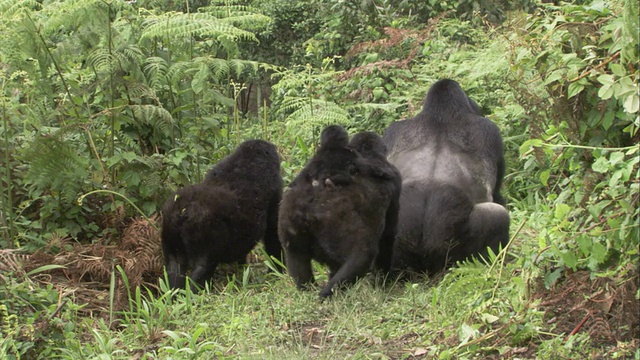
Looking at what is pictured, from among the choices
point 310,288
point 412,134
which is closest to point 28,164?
point 310,288

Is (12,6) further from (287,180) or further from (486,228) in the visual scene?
(486,228)

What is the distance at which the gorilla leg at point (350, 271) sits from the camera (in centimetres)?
519

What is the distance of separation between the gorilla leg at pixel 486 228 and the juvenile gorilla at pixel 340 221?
627mm

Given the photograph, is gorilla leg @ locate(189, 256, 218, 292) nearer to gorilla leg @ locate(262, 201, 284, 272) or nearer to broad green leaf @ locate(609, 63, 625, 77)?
gorilla leg @ locate(262, 201, 284, 272)

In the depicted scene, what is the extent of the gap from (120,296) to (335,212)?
5.65 ft

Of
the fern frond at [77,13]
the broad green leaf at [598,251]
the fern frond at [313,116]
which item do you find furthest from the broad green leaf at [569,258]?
the fern frond at [77,13]

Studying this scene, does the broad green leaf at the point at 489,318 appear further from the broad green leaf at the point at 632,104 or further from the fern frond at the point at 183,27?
the fern frond at the point at 183,27

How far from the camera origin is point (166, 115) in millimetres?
6555

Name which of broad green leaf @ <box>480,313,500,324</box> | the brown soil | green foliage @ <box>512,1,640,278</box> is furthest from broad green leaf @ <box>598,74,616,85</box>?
broad green leaf @ <box>480,313,500,324</box>

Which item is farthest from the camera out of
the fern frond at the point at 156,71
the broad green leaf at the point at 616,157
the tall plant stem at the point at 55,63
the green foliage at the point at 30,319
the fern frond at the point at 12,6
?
the fern frond at the point at 156,71

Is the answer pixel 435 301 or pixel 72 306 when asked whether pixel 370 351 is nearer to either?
pixel 435 301

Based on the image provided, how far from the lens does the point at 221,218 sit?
600cm

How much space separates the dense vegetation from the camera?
12.9 feet

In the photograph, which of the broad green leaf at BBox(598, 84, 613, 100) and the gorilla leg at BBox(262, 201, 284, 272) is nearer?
the broad green leaf at BBox(598, 84, 613, 100)
